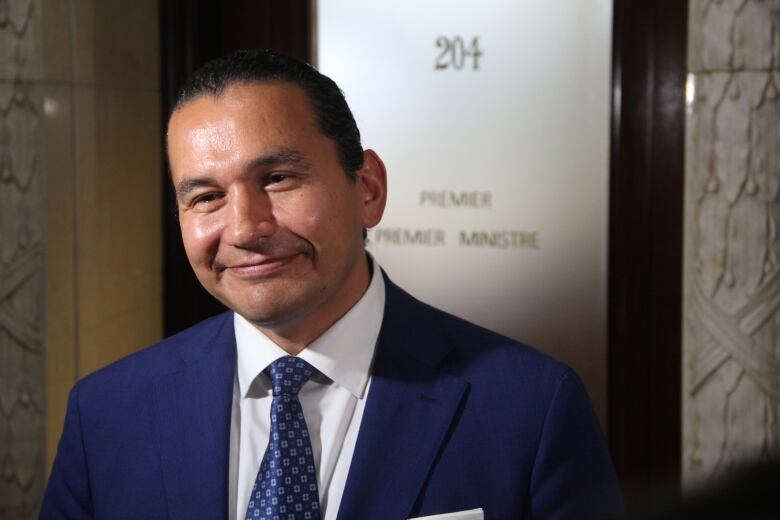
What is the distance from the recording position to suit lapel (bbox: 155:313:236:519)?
1459mm

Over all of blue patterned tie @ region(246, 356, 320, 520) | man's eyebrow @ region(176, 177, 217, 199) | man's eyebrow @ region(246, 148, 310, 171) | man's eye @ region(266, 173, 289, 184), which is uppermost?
man's eyebrow @ region(246, 148, 310, 171)

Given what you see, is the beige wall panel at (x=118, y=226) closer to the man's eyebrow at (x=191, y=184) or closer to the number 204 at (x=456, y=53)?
Answer: the number 204 at (x=456, y=53)

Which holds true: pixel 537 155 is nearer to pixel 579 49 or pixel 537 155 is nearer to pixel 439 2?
pixel 579 49

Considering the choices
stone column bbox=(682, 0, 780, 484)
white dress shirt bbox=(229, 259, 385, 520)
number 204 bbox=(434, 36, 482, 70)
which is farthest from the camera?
number 204 bbox=(434, 36, 482, 70)

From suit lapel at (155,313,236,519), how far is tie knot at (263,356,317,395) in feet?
0.34

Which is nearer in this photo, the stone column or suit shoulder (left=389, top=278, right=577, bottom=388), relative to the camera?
suit shoulder (left=389, top=278, right=577, bottom=388)

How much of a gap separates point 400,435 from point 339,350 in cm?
16

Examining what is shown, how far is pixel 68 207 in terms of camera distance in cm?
266

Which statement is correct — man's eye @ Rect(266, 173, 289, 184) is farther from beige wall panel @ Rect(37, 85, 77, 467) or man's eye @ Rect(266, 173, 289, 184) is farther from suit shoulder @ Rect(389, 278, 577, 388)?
beige wall panel @ Rect(37, 85, 77, 467)

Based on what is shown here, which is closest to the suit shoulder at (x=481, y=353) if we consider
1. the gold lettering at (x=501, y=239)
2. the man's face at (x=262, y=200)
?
the man's face at (x=262, y=200)

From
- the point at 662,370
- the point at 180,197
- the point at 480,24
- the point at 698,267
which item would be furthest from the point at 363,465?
the point at 480,24

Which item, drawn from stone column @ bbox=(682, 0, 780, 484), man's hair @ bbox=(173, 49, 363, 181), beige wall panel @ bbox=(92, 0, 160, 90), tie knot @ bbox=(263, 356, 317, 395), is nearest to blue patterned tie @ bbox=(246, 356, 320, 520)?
tie knot @ bbox=(263, 356, 317, 395)

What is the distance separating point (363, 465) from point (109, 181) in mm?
1607

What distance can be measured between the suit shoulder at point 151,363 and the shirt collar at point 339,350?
5.7 inches
